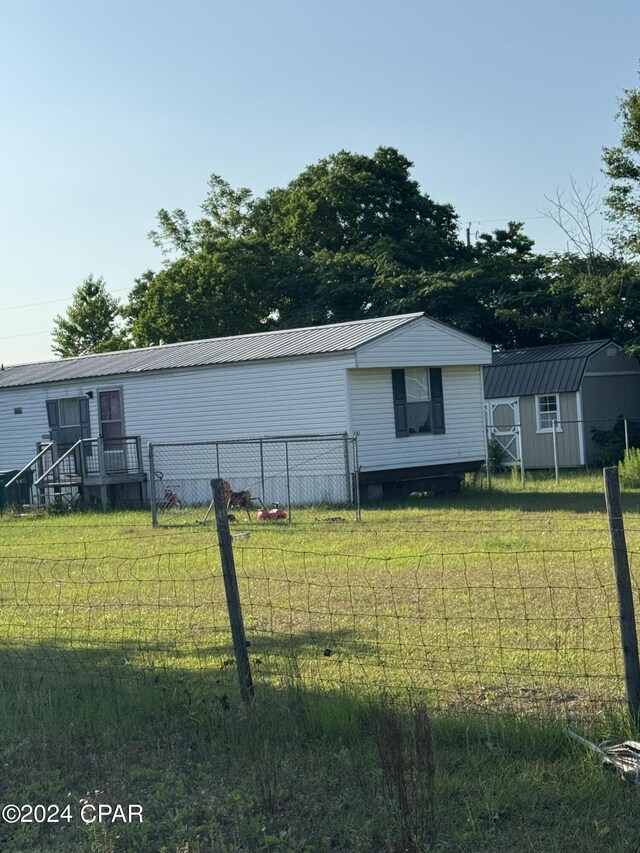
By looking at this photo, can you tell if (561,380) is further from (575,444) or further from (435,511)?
(435,511)

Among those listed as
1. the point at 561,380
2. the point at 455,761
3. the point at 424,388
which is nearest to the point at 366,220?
the point at 561,380

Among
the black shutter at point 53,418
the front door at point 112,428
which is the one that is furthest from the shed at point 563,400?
the black shutter at point 53,418

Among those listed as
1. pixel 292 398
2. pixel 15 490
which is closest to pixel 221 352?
pixel 292 398

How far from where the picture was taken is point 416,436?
2497 centimetres

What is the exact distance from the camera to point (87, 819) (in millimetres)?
5164

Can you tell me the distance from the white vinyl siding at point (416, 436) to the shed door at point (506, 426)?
729cm

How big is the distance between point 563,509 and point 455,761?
15.3m

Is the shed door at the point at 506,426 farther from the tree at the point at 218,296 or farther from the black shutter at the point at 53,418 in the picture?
the tree at the point at 218,296

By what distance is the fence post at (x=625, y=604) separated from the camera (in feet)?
18.1

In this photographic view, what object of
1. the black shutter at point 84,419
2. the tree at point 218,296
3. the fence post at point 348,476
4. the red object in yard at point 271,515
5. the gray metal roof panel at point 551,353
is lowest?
the red object in yard at point 271,515

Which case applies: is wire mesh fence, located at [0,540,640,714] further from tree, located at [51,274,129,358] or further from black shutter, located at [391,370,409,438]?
tree, located at [51,274,129,358]

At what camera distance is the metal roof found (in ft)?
79.2

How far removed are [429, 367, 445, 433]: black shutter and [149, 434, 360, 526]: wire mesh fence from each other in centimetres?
292

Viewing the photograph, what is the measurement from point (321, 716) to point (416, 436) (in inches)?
752
